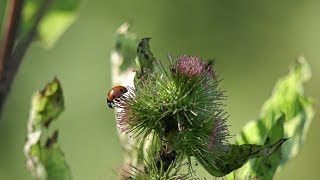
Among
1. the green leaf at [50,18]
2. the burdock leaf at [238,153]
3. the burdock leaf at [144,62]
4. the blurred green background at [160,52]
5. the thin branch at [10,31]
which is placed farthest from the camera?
the blurred green background at [160,52]

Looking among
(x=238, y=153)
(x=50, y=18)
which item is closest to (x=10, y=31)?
(x=50, y=18)

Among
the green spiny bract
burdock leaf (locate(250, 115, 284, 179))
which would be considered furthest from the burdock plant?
burdock leaf (locate(250, 115, 284, 179))

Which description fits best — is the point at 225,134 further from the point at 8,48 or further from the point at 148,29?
the point at 148,29

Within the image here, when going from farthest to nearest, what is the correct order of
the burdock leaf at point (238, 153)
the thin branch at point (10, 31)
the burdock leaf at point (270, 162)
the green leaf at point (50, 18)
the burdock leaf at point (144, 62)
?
the green leaf at point (50, 18) → the thin branch at point (10, 31) → the burdock leaf at point (270, 162) → the burdock leaf at point (144, 62) → the burdock leaf at point (238, 153)

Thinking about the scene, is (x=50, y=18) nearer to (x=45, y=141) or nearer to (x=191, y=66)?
(x=45, y=141)

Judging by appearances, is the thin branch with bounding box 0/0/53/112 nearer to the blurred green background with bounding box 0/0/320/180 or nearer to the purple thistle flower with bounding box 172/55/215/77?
the purple thistle flower with bounding box 172/55/215/77

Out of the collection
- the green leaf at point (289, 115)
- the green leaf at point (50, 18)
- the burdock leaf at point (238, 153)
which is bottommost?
the burdock leaf at point (238, 153)

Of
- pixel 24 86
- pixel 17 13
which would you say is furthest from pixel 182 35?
pixel 17 13

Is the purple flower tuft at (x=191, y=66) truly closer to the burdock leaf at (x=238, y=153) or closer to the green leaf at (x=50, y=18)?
the burdock leaf at (x=238, y=153)

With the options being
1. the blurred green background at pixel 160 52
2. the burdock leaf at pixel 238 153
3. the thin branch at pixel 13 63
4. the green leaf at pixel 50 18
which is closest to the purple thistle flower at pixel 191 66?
the burdock leaf at pixel 238 153
